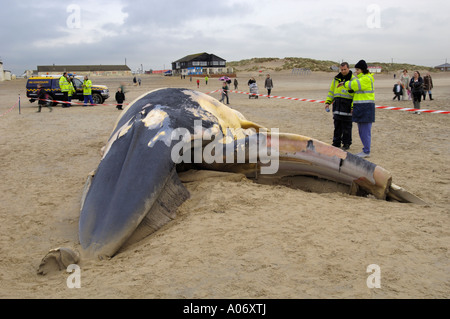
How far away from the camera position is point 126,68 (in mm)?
111875

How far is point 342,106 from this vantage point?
873 centimetres

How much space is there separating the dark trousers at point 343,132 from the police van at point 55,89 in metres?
17.6

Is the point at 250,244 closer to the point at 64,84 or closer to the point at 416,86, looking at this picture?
the point at 416,86

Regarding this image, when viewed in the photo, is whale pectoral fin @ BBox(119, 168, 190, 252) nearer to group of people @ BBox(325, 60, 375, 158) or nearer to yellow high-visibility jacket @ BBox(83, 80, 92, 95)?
group of people @ BBox(325, 60, 375, 158)

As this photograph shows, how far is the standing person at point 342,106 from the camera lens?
863 centimetres

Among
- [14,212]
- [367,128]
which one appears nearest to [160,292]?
[14,212]

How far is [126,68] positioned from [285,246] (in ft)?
379

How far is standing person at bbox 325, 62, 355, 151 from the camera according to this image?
8.63 m

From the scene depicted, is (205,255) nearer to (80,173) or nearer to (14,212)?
(14,212)

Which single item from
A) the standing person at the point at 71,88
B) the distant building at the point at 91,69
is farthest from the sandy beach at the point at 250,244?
the distant building at the point at 91,69

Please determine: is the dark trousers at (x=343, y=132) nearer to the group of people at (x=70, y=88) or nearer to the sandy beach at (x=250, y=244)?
the sandy beach at (x=250, y=244)

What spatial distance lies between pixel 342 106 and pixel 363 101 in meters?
0.73

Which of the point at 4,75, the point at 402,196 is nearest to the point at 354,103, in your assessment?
the point at 402,196
